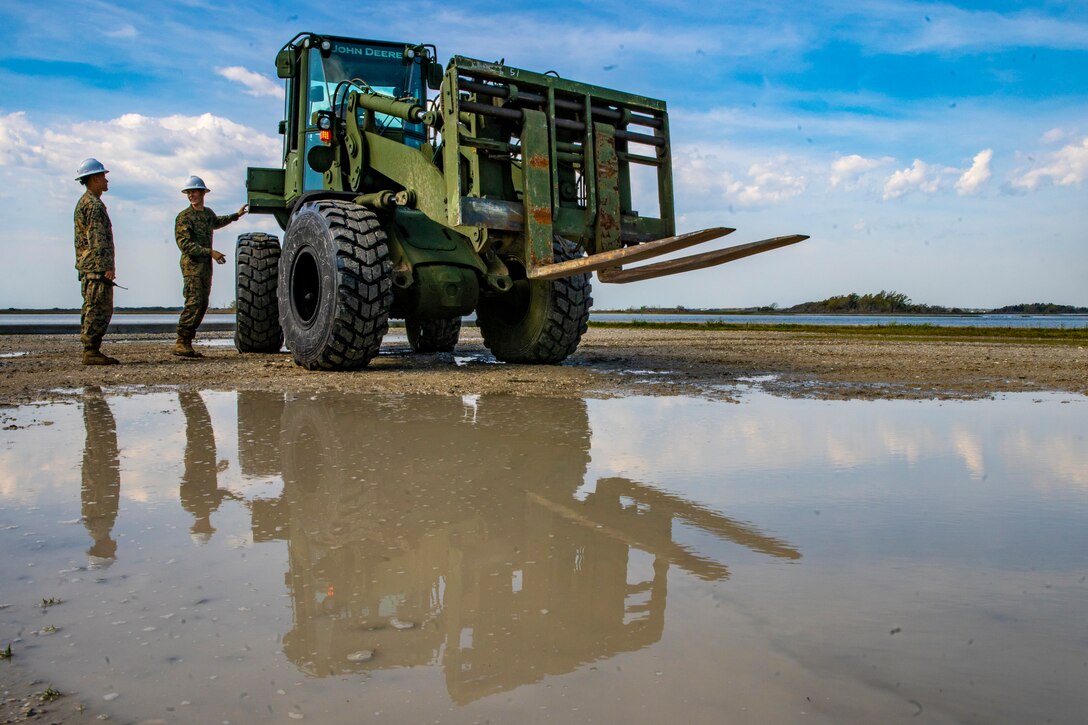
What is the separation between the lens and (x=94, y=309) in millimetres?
8766

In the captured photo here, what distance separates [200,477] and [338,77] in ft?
21.6

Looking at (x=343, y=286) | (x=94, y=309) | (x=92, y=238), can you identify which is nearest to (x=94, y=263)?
(x=92, y=238)

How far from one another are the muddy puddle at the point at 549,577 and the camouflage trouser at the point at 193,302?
592 centimetres

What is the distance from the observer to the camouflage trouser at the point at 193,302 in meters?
9.90

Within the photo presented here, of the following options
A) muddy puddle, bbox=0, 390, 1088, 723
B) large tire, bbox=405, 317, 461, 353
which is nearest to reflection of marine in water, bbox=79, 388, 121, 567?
muddy puddle, bbox=0, 390, 1088, 723

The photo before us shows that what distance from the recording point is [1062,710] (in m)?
1.51

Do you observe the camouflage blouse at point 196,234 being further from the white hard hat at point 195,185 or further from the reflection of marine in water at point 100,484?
the reflection of marine in water at point 100,484

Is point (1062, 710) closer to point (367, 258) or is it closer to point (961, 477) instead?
point (961, 477)

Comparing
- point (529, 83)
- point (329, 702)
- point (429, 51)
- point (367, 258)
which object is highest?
point (429, 51)

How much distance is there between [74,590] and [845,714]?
1.76 meters

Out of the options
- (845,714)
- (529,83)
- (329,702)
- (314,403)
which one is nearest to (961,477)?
(845,714)

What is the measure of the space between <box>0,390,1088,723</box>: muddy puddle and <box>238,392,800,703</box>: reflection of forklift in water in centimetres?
1

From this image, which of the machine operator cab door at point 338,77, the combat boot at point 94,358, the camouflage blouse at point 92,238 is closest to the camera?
A: the combat boot at point 94,358

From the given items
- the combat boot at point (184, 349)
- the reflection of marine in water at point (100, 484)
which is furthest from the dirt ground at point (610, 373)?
the reflection of marine in water at point (100, 484)
